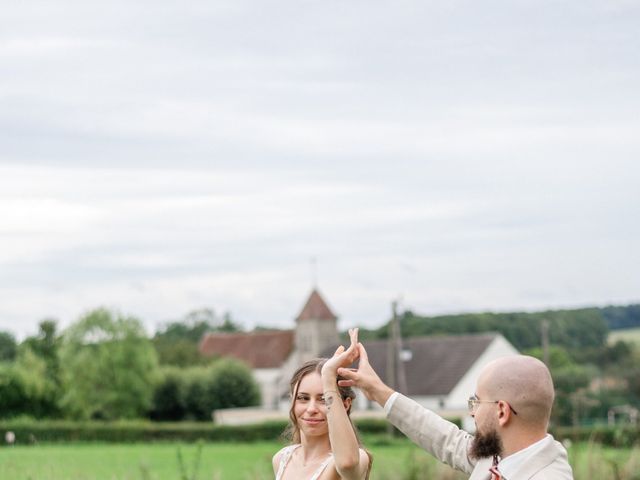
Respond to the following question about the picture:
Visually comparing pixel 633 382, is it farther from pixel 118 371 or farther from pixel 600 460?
pixel 600 460

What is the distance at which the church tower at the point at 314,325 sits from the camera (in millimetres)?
77438

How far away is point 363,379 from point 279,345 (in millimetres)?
79225

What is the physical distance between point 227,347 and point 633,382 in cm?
3261

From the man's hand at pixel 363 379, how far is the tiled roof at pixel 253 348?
77.8 metres

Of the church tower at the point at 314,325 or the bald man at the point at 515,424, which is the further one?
the church tower at the point at 314,325

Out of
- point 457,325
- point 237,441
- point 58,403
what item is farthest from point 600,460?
point 457,325

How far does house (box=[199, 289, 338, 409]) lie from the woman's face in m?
73.1

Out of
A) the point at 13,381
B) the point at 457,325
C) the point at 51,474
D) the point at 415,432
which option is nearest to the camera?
the point at 415,432

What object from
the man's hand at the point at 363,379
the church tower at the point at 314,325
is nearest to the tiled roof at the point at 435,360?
the church tower at the point at 314,325

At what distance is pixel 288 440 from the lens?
4.18 meters

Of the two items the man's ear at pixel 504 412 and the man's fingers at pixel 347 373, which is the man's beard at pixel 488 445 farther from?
the man's fingers at pixel 347 373

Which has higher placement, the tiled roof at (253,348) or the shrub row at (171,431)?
the tiled roof at (253,348)

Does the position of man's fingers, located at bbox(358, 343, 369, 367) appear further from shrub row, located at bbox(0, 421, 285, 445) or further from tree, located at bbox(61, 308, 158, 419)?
tree, located at bbox(61, 308, 158, 419)

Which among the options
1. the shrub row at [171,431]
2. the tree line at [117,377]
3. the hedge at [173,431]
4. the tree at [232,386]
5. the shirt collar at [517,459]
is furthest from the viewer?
the tree at [232,386]
